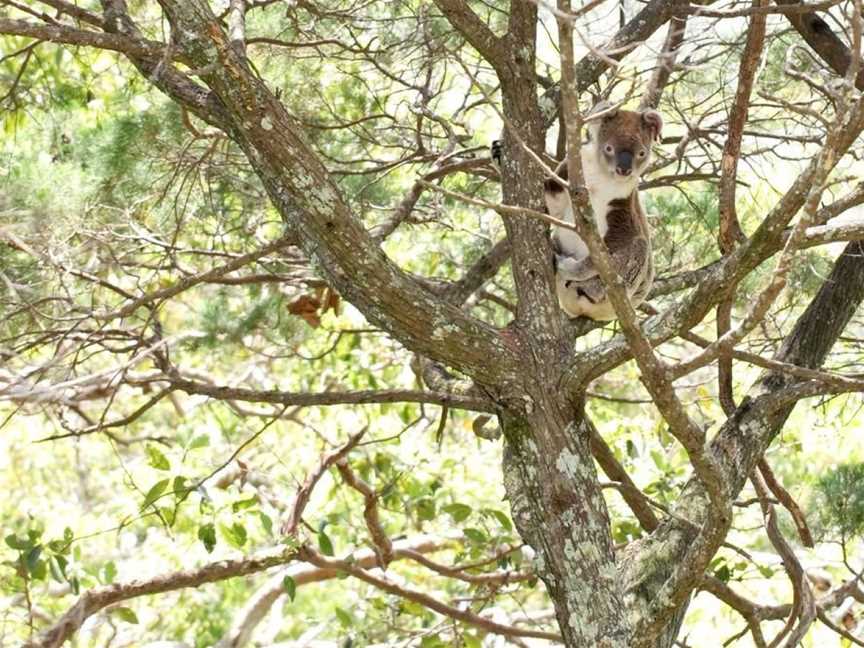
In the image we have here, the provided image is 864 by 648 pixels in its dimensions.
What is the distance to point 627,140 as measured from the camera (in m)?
4.31

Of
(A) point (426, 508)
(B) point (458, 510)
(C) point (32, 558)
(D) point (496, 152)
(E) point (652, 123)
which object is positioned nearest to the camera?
(D) point (496, 152)

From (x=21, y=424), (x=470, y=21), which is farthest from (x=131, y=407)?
(x=470, y=21)

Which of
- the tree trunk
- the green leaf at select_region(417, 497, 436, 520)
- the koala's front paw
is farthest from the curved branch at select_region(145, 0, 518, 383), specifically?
the green leaf at select_region(417, 497, 436, 520)

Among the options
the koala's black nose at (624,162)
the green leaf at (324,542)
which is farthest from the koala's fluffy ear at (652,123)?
the green leaf at (324,542)

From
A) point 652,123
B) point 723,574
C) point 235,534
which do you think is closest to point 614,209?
point 652,123

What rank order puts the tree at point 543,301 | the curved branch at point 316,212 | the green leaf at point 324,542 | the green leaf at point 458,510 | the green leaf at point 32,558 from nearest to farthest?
the tree at point 543,301 → the curved branch at point 316,212 → the green leaf at point 32,558 → the green leaf at point 324,542 → the green leaf at point 458,510

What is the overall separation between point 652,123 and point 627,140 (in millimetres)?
146

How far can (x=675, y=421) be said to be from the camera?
246 cm

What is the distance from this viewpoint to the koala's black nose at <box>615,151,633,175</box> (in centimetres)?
427

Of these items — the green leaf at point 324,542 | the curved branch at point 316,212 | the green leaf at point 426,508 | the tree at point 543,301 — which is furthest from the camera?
the green leaf at point 426,508

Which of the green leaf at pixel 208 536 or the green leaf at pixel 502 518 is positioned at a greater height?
the green leaf at pixel 502 518

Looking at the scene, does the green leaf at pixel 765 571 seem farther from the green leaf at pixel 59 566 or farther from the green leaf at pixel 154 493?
the green leaf at pixel 59 566

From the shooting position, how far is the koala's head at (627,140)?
4238 millimetres

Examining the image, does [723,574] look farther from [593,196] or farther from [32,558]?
[32,558]
